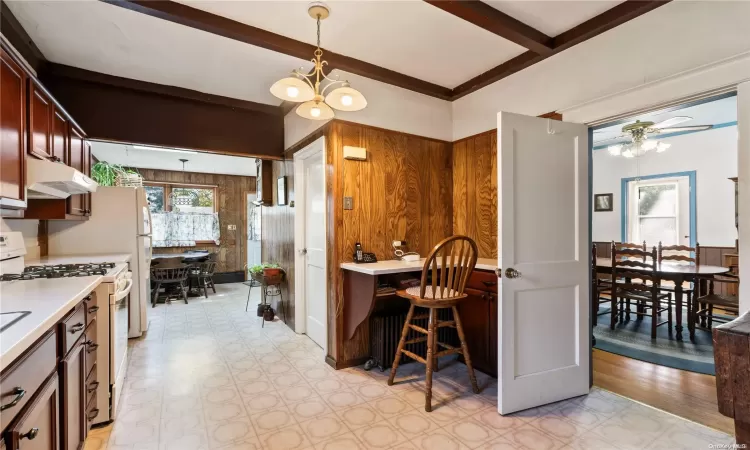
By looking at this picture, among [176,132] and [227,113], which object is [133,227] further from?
[227,113]

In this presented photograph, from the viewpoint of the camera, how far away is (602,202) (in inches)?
243

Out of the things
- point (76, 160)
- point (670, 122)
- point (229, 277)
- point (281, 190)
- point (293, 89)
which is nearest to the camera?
point (293, 89)

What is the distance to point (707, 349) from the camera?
308cm

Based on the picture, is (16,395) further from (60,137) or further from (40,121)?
(60,137)

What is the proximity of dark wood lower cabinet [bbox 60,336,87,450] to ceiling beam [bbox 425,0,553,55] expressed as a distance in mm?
2412

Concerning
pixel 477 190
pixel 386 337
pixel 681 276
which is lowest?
pixel 386 337

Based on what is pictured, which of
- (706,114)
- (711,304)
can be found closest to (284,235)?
(711,304)

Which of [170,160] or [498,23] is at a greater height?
[498,23]

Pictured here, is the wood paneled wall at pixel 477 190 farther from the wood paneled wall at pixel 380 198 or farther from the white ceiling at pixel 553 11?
the white ceiling at pixel 553 11

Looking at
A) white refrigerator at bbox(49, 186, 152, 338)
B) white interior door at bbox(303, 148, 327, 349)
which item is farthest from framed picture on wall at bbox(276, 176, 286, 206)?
white refrigerator at bbox(49, 186, 152, 338)

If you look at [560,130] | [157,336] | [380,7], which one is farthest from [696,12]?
[157,336]

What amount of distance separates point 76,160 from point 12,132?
1184mm

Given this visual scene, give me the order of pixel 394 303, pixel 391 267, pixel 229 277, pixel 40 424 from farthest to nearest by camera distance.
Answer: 1. pixel 229 277
2. pixel 394 303
3. pixel 391 267
4. pixel 40 424

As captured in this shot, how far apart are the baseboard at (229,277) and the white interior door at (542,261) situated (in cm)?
622
